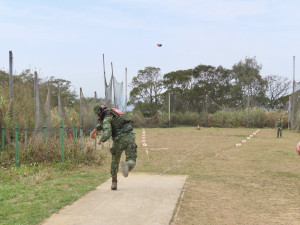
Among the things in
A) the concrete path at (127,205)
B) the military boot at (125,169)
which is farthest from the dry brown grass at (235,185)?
the military boot at (125,169)

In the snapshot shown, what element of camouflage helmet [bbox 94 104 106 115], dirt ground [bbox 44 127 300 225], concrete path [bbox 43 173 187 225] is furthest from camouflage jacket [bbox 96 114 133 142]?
dirt ground [bbox 44 127 300 225]

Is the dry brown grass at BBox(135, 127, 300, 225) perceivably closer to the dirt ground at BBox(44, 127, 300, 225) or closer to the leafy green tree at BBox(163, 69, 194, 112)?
the dirt ground at BBox(44, 127, 300, 225)

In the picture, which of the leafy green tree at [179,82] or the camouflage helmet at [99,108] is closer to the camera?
the camouflage helmet at [99,108]

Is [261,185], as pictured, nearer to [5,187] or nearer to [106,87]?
[5,187]

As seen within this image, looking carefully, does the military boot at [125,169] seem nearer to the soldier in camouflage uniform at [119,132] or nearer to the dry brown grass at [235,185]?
the soldier in camouflage uniform at [119,132]

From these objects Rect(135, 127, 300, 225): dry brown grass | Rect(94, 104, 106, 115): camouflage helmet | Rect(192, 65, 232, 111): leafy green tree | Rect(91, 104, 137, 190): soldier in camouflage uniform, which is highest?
Rect(192, 65, 232, 111): leafy green tree

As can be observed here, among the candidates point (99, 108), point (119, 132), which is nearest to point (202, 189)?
point (119, 132)

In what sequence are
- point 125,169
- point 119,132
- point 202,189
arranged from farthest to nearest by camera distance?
Answer: point 202,189 → point 119,132 → point 125,169

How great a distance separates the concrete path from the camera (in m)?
3.93

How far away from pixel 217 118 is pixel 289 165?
69.8 ft

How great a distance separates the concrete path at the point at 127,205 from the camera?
3932 mm

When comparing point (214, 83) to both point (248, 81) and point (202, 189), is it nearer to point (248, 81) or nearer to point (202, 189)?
point (248, 81)

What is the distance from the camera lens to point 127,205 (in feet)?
15.1

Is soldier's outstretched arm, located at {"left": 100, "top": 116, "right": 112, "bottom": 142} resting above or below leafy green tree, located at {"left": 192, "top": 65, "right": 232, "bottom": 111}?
below
